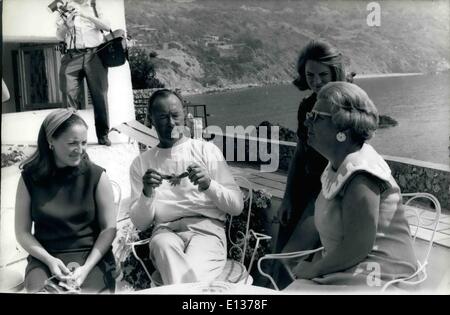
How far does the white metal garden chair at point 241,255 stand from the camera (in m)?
3.90

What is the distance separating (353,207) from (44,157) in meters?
2.16

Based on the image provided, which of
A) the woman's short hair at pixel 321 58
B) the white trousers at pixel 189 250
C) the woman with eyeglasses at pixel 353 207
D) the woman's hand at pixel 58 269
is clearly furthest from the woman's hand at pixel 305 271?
the woman's hand at pixel 58 269

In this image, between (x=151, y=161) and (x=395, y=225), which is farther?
(x=151, y=161)

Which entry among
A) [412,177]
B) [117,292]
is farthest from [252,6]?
[117,292]

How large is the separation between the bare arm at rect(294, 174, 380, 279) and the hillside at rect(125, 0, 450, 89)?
113 centimetres

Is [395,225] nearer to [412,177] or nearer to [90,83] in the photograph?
[412,177]

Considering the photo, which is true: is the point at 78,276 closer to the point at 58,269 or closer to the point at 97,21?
the point at 58,269

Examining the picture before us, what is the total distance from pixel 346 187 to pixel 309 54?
1102 mm

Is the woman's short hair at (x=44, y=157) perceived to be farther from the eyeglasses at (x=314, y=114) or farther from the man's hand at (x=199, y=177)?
the eyeglasses at (x=314, y=114)

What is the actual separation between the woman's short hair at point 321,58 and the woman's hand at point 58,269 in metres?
2.12

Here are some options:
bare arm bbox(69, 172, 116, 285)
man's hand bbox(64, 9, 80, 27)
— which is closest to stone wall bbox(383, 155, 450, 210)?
bare arm bbox(69, 172, 116, 285)

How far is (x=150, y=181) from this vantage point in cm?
378

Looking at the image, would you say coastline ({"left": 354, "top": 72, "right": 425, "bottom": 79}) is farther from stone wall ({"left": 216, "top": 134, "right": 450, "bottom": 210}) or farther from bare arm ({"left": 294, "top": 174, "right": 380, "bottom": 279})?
bare arm ({"left": 294, "top": 174, "right": 380, "bottom": 279})

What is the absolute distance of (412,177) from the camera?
399 cm
